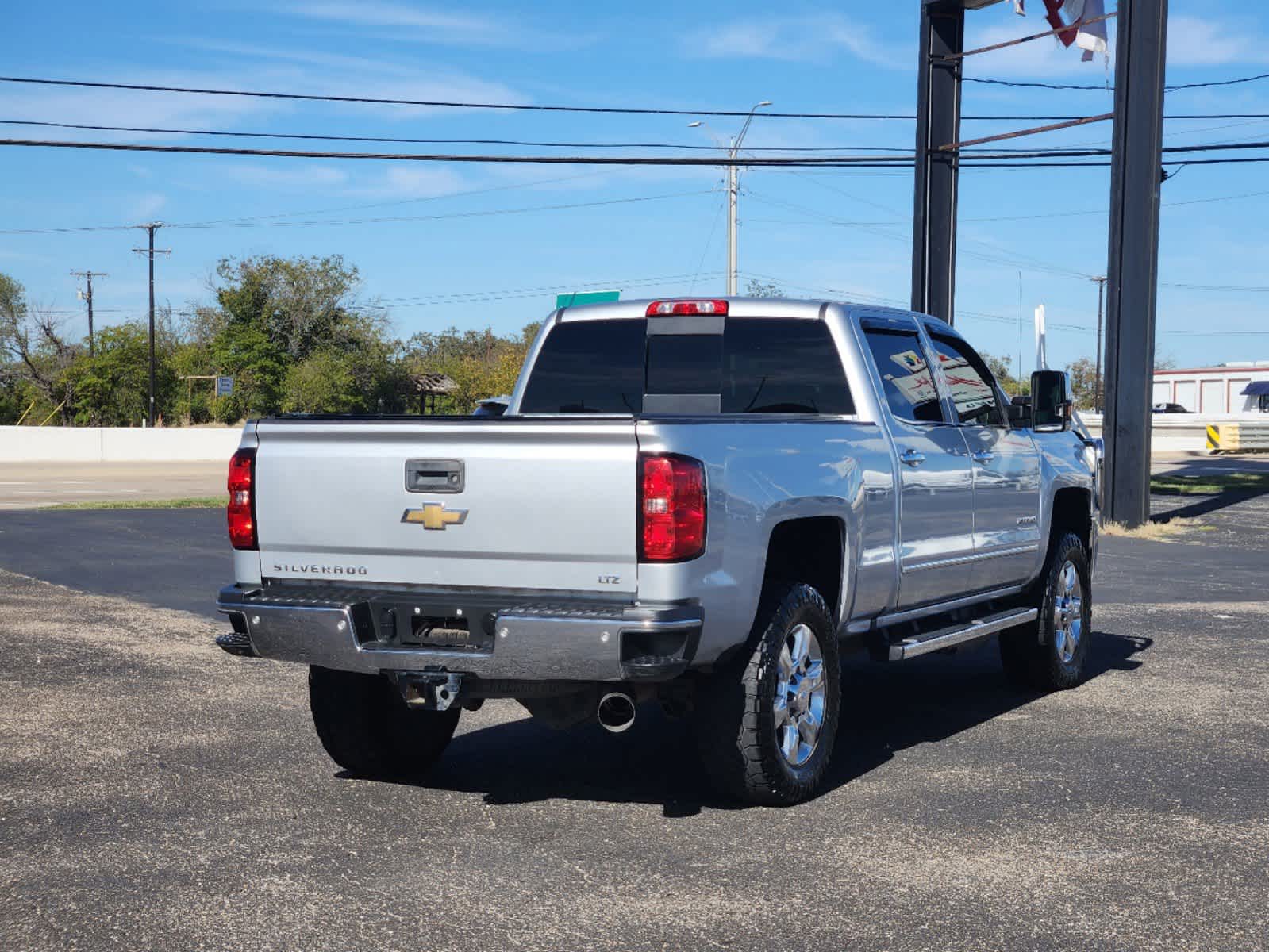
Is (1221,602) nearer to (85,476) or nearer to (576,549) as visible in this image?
(576,549)

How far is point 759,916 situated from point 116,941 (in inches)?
75.5

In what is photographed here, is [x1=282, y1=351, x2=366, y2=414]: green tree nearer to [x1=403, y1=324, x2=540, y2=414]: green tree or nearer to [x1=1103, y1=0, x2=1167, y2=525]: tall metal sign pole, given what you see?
[x1=403, y1=324, x2=540, y2=414]: green tree

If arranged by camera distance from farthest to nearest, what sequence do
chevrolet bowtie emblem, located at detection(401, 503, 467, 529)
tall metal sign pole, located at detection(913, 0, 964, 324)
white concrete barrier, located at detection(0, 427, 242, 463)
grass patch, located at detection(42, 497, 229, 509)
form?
1. white concrete barrier, located at detection(0, 427, 242, 463)
2. grass patch, located at detection(42, 497, 229, 509)
3. tall metal sign pole, located at detection(913, 0, 964, 324)
4. chevrolet bowtie emblem, located at detection(401, 503, 467, 529)

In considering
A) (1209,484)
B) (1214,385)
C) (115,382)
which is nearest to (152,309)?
(115,382)

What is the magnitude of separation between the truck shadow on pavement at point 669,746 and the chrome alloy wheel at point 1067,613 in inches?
13.8

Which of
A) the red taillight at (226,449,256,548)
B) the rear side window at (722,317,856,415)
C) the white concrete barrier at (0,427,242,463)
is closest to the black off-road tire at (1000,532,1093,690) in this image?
the rear side window at (722,317,856,415)

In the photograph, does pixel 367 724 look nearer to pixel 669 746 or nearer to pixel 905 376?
pixel 669 746

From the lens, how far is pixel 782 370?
7.10m

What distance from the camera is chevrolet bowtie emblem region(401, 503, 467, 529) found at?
5.46m

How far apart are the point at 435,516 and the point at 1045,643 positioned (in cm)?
435

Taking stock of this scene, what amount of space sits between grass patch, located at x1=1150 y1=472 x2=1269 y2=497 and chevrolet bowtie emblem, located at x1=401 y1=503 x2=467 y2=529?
26.3 metres

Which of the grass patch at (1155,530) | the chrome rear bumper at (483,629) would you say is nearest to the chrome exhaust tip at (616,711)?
the chrome rear bumper at (483,629)

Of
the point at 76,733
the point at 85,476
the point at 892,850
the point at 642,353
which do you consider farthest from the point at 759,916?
the point at 85,476

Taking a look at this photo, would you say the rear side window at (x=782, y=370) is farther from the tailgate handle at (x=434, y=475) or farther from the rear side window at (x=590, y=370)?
the tailgate handle at (x=434, y=475)
